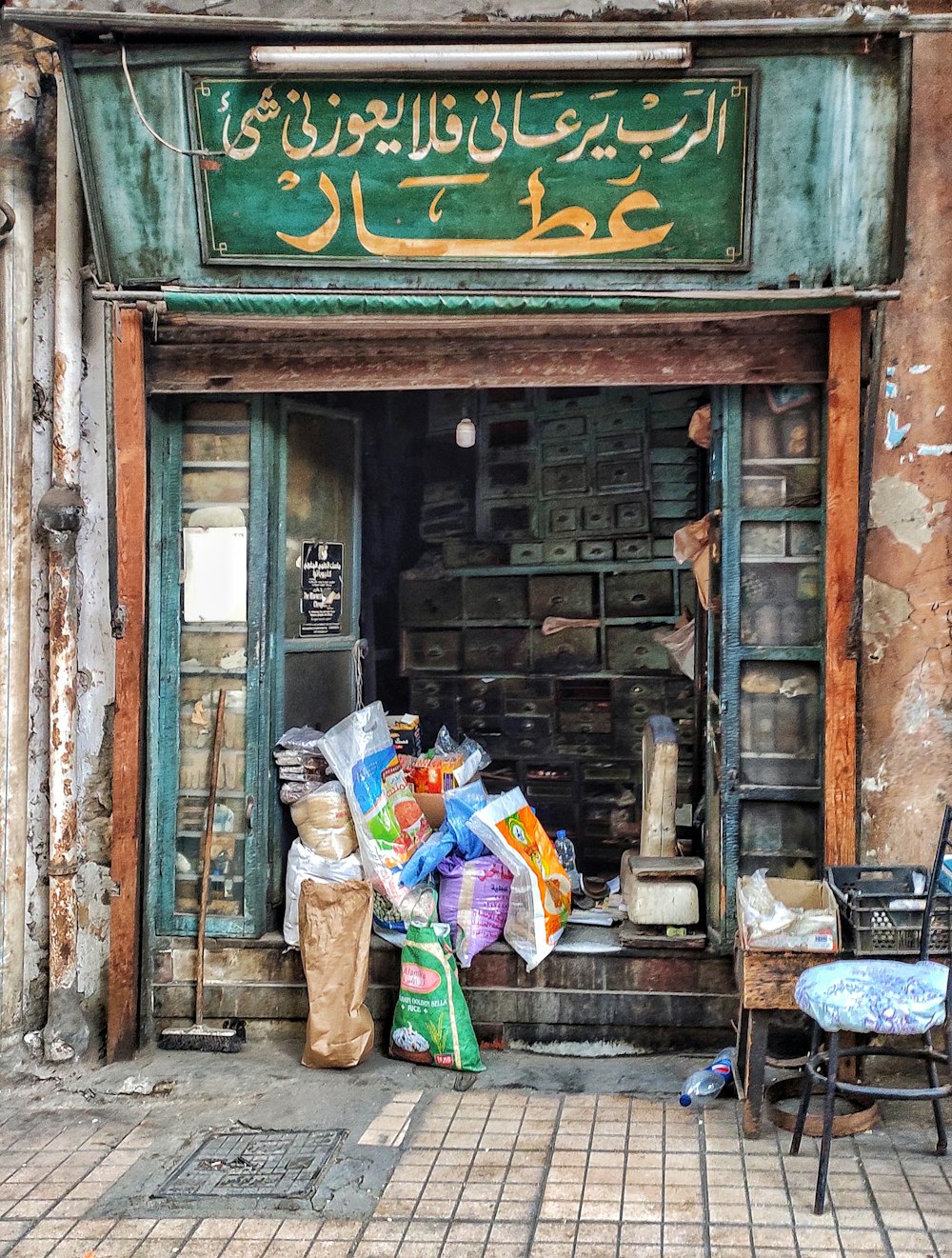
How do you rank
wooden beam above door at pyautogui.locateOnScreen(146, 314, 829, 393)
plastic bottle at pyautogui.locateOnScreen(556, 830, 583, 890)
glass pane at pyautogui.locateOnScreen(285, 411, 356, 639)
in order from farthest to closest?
plastic bottle at pyautogui.locateOnScreen(556, 830, 583, 890) → glass pane at pyautogui.locateOnScreen(285, 411, 356, 639) → wooden beam above door at pyautogui.locateOnScreen(146, 314, 829, 393)

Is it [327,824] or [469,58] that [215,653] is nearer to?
[327,824]

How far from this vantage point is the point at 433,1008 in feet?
15.4

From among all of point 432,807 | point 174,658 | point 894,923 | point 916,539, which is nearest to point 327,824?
point 432,807

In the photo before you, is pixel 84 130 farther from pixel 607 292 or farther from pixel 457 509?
pixel 457 509

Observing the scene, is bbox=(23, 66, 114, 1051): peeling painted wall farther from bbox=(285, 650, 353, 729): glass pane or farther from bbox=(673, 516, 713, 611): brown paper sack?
bbox=(673, 516, 713, 611): brown paper sack

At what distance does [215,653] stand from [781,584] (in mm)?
2558

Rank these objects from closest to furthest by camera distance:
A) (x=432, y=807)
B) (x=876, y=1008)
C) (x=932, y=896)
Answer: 1. (x=876, y=1008)
2. (x=932, y=896)
3. (x=432, y=807)

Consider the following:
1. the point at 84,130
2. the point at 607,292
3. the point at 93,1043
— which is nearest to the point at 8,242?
the point at 84,130

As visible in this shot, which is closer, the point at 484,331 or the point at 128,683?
the point at 484,331

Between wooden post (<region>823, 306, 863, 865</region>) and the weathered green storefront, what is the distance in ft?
0.05

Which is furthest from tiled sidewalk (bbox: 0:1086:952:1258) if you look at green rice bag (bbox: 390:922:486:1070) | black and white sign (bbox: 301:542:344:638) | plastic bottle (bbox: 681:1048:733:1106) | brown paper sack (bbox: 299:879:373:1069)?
black and white sign (bbox: 301:542:344:638)

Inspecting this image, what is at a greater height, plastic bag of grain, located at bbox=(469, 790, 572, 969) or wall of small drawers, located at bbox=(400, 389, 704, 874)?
wall of small drawers, located at bbox=(400, 389, 704, 874)

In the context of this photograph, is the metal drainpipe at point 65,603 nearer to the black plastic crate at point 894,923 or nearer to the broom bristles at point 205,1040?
the broom bristles at point 205,1040

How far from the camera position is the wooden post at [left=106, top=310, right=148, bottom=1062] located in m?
4.89
